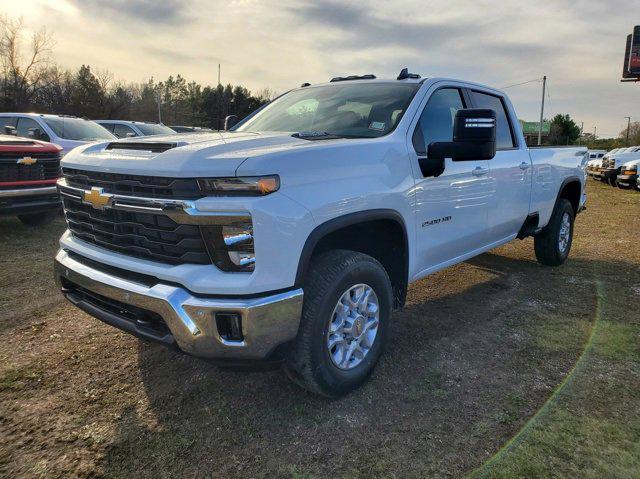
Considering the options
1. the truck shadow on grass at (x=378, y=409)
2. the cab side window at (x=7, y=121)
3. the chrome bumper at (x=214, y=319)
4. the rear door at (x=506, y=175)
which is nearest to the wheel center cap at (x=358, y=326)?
the truck shadow on grass at (x=378, y=409)

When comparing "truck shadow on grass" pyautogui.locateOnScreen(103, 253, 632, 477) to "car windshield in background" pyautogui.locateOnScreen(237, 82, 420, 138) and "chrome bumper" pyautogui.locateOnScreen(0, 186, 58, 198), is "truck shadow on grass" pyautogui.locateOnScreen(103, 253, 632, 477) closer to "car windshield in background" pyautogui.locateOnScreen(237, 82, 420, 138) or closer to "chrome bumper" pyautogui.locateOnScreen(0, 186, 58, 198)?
"car windshield in background" pyautogui.locateOnScreen(237, 82, 420, 138)

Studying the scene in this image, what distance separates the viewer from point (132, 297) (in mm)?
2502

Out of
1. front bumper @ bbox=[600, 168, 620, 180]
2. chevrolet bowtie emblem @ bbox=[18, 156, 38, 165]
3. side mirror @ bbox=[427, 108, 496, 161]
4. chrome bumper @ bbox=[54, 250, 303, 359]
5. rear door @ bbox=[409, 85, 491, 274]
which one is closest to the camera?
chrome bumper @ bbox=[54, 250, 303, 359]

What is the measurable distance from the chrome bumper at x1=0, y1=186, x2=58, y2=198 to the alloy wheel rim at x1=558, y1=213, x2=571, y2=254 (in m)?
6.82

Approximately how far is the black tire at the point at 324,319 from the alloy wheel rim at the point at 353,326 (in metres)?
0.05

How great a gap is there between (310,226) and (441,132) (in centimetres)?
175

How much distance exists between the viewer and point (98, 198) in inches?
107

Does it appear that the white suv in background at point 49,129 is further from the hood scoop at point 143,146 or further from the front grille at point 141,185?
the front grille at point 141,185

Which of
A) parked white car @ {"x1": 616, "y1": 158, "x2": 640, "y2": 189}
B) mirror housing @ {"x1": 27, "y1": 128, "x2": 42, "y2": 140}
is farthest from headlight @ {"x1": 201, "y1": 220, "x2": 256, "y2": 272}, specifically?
parked white car @ {"x1": 616, "y1": 158, "x2": 640, "y2": 189}

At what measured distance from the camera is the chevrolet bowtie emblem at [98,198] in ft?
8.79

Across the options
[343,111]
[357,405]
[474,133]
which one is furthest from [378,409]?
[343,111]

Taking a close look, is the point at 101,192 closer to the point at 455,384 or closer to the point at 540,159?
the point at 455,384

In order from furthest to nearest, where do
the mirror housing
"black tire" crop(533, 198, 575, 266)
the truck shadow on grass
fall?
the mirror housing → "black tire" crop(533, 198, 575, 266) → the truck shadow on grass

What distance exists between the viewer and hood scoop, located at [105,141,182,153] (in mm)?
2664
